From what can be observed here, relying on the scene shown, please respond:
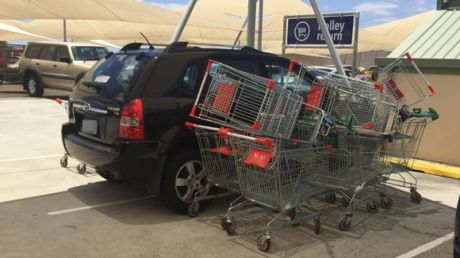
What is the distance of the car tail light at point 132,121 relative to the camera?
5.37 m

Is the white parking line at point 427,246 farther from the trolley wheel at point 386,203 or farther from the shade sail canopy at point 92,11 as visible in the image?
the shade sail canopy at point 92,11

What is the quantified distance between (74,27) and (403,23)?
26419mm

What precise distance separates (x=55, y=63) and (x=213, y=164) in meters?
13.2

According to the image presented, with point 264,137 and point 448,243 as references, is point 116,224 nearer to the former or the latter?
point 264,137

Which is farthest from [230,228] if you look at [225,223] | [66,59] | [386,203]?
[66,59]

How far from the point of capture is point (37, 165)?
7.99 metres

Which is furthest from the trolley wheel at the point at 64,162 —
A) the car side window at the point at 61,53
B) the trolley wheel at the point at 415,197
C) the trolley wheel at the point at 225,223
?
the car side window at the point at 61,53

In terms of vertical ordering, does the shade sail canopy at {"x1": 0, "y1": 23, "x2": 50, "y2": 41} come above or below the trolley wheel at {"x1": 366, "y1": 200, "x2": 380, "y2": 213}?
above

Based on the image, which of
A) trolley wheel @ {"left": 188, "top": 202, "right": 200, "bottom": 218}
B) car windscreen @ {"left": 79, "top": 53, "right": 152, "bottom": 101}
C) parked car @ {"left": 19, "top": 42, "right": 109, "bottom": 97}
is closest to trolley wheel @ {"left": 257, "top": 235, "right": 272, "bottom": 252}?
trolley wheel @ {"left": 188, "top": 202, "right": 200, "bottom": 218}

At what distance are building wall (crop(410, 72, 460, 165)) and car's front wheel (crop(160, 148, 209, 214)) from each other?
4.86m

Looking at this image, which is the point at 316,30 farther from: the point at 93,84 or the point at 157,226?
the point at 157,226

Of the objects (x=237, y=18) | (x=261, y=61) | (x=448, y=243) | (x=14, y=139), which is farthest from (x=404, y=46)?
(x=237, y=18)

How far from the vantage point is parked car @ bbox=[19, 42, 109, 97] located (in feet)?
55.7

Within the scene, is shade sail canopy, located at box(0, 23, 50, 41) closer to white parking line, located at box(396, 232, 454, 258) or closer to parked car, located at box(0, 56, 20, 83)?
parked car, located at box(0, 56, 20, 83)
